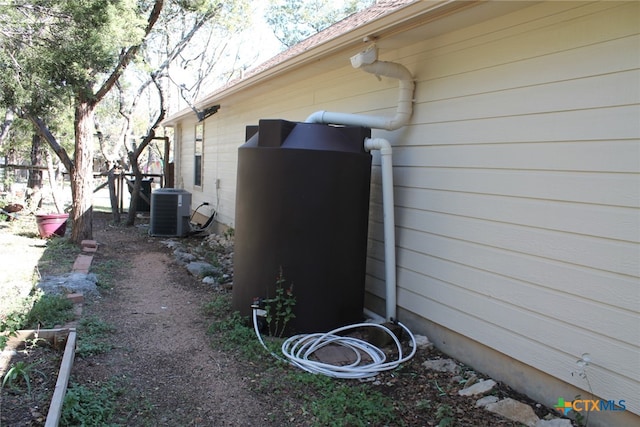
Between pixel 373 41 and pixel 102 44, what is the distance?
12.0 feet

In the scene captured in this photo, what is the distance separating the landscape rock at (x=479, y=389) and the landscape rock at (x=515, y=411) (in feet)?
0.58

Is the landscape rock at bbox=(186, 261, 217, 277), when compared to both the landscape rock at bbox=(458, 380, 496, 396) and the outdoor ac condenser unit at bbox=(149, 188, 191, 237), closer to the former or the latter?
the outdoor ac condenser unit at bbox=(149, 188, 191, 237)

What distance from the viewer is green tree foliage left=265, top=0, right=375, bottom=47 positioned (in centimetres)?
2898

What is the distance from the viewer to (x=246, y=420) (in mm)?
2846

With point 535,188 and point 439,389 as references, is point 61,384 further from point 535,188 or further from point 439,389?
point 535,188

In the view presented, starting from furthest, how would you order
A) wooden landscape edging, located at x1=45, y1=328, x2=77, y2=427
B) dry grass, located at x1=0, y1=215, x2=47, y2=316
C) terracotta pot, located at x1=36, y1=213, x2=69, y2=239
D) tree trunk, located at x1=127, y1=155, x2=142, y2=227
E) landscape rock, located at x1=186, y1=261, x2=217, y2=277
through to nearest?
tree trunk, located at x1=127, y1=155, x2=142, y2=227, terracotta pot, located at x1=36, y1=213, x2=69, y2=239, landscape rock, located at x1=186, y1=261, x2=217, y2=277, dry grass, located at x1=0, y1=215, x2=47, y2=316, wooden landscape edging, located at x1=45, y1=328, x2=77, y2=427

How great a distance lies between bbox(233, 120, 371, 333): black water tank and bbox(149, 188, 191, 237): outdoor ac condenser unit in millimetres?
5876

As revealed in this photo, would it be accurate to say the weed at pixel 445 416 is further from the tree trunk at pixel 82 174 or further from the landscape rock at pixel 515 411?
the tree trunk at pixel 82 174

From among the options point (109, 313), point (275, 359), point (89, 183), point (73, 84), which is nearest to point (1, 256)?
point (89, 183)

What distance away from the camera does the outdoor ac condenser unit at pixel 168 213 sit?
31.7ft

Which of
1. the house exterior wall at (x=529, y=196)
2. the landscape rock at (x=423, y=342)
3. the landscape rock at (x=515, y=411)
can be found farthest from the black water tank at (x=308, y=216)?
the landscape rock at (x=515, y=411)

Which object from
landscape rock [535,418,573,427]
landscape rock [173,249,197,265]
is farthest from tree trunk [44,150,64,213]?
landscape rock [535,418,573,427]

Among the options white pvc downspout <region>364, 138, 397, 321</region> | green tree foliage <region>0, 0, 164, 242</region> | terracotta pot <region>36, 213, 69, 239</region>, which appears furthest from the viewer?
terracotta pot <region>36, 213, 69, 239</region>

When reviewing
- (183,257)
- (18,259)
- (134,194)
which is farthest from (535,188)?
(134,194)
